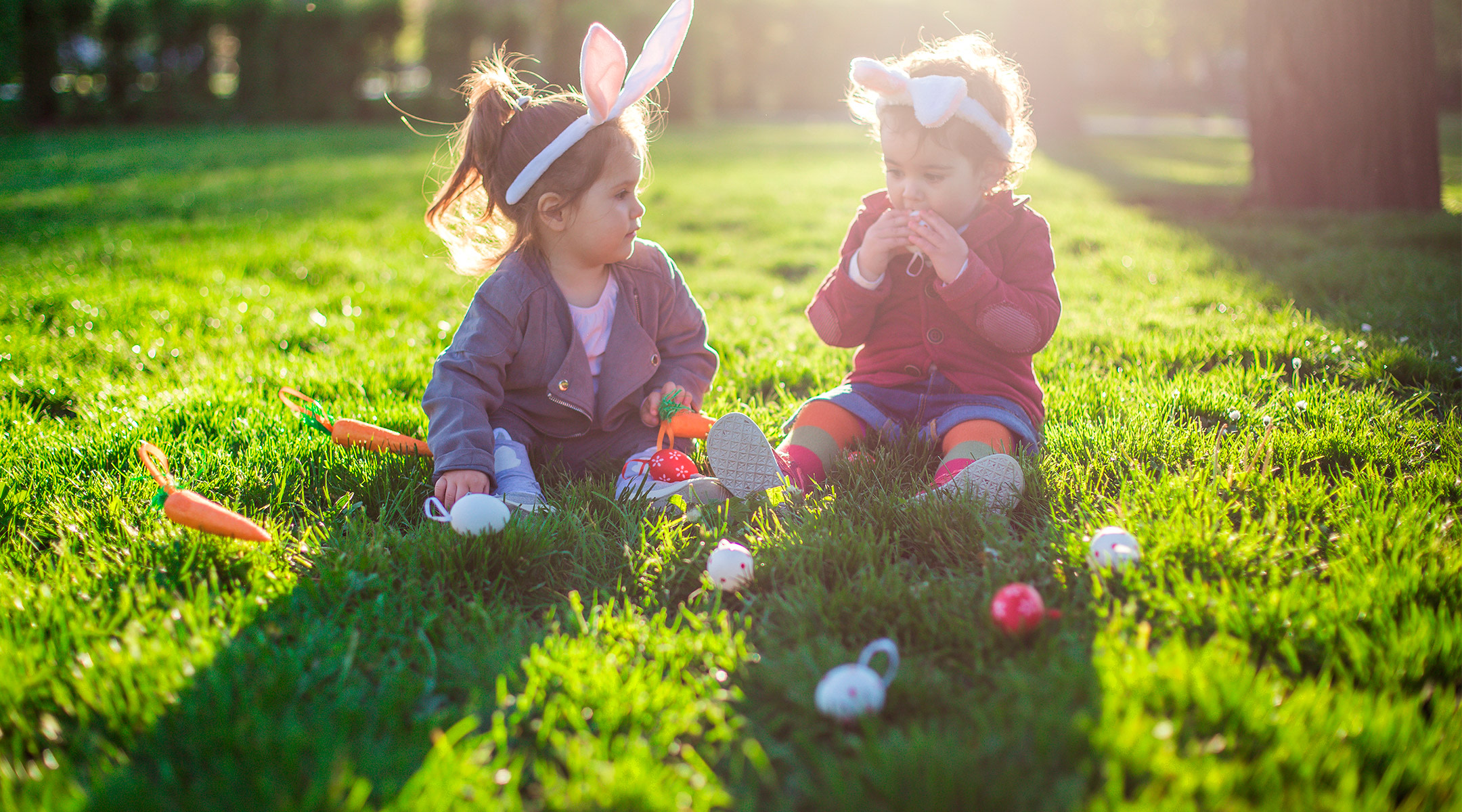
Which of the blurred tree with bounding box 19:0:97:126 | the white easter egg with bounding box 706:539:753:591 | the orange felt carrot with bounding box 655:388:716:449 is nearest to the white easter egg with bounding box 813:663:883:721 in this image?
the white easter egg with bounding box 706:539:753:591

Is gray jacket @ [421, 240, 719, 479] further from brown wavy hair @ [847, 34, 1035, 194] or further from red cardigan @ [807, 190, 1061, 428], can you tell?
brown wavy hair @ [847, 34, 1035, 194]

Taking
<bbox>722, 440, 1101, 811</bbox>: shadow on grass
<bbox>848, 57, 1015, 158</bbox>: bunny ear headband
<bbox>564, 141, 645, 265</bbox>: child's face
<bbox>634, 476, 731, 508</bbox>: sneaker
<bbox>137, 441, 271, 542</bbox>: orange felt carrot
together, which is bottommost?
<bbox>722, 440, 1101, 811</bbox>: shadow on grass

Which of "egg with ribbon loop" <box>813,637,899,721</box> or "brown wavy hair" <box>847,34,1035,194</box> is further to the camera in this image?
"brown wavy hair" <box>847,34,1035,194</box>

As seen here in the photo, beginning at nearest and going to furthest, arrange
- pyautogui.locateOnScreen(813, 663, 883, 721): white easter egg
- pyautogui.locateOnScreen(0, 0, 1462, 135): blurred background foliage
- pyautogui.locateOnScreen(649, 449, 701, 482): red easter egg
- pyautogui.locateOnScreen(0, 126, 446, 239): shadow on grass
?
pyautogui.locateOnScreen(813, 663, 883, 721): white easter egg, pyautogui.locateOnScreen(649, 449, 701, 482): red easter egg, pyautogui.locateOnScreen(0, 126, 446, 239): shadow on grass, pyautogui.locateOnScreen(0, 0, 1462, 135): blurred background foliage

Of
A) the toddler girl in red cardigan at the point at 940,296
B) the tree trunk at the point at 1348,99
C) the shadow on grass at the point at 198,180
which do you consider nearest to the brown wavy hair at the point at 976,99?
the toddler girl in red cardigan at the point at 940,296

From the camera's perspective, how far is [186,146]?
42.5 feet

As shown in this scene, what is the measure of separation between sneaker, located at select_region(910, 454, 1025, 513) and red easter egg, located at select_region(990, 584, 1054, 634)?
0.46 metres

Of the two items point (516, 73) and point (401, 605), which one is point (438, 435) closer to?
point (401, 605)

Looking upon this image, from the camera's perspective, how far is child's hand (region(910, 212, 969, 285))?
2365 mm

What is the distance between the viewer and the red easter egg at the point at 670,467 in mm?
A: 2391

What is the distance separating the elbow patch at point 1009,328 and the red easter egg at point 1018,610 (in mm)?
910

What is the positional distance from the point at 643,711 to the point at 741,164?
34.2 ft

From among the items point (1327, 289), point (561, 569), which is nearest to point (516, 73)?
point (561, 569)

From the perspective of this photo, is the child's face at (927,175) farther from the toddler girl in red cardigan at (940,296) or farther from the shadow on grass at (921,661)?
the shadow on grass at (921,661)
